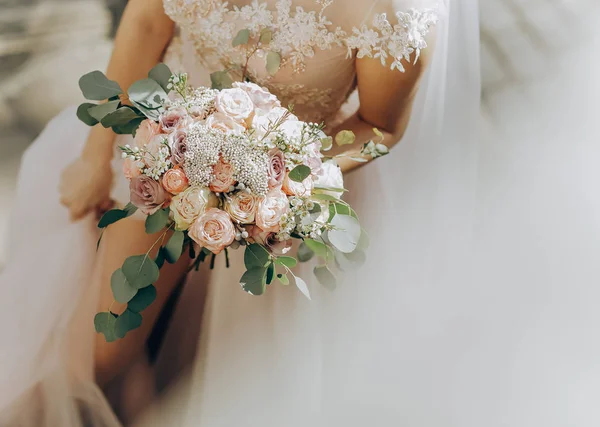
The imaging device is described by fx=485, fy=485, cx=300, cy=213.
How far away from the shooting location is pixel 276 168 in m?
0.80

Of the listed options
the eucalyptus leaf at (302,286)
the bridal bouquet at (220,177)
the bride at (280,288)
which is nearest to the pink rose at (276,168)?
the bridal bouquet at (220,177)

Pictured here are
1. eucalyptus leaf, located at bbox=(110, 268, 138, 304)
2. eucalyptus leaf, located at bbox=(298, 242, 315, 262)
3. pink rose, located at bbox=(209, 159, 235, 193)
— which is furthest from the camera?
eucalyptus leaf, located at bbox=(298, 242, 315, 262)

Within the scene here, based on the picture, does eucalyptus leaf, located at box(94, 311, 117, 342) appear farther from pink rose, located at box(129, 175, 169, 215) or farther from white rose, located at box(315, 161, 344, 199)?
white rose, located at box(315, 161, 344, 199)

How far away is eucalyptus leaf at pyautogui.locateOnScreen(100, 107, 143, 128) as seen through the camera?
0.89 m

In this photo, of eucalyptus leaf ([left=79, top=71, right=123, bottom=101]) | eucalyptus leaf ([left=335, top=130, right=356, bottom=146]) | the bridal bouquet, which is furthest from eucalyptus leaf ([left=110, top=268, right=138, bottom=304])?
eucalyptus leaf ([left=335, top=130, right=356, bottom=146])

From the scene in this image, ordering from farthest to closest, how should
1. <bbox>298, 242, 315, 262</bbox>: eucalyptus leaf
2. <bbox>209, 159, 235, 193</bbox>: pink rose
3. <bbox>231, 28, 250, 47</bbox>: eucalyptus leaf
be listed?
<bbox>298, 242, 315, 262</bbox>: eucalyptus leaf < <bbox>231, 28, 250, 47</bbox>: eucalyptus leaf < <bbox>209, 159, 235, 193</bbox>: pink rose

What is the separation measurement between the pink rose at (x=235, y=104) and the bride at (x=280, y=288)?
27 cm

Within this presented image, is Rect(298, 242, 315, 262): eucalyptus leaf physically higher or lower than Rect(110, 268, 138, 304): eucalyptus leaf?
higher

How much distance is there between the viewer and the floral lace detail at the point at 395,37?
3.15ft

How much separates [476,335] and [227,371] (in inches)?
22.6

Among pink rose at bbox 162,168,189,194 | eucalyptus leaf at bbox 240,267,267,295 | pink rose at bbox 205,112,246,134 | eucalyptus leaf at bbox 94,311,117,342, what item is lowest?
eucalyptus leaf at bbox 94,311,117,342

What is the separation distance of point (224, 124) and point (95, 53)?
54 centimetres

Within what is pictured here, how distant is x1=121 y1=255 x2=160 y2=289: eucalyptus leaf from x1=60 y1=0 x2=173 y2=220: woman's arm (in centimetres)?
Result: 37

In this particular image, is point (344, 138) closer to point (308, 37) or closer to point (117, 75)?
point (308, 37)
